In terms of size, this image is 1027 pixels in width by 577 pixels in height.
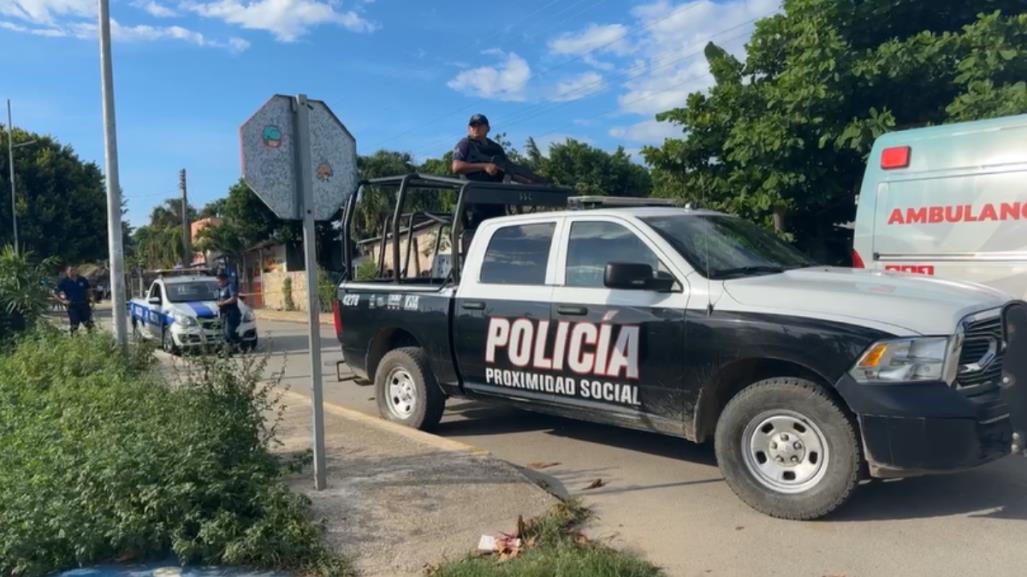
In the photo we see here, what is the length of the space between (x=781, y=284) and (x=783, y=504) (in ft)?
4.31

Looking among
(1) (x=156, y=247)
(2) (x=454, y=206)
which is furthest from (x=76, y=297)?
(1) (x=156, y=247)

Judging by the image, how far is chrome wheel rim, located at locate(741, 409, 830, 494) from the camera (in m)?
4.87

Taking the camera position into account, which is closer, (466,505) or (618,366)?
(466,505)

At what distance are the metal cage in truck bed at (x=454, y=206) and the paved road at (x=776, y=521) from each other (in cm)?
189

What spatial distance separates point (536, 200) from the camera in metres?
7.96

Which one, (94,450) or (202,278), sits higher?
(202,278)

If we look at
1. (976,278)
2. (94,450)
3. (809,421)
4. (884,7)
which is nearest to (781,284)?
(809,421)

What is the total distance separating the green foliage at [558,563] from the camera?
3994 millimetres

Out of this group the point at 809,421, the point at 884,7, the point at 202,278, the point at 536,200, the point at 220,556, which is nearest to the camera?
the point at 220,556

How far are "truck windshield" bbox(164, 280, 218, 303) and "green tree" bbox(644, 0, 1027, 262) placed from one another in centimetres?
1005

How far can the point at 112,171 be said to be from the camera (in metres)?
10.4

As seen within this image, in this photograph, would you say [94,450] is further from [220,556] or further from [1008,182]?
[1008,182]

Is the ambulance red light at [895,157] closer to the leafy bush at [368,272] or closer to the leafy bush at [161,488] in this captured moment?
the leafy bush at [368,272]

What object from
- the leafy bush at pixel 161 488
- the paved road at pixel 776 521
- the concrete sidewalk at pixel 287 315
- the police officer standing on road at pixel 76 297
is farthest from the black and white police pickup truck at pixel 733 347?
the concrete sidewalk at pixel 287 315
